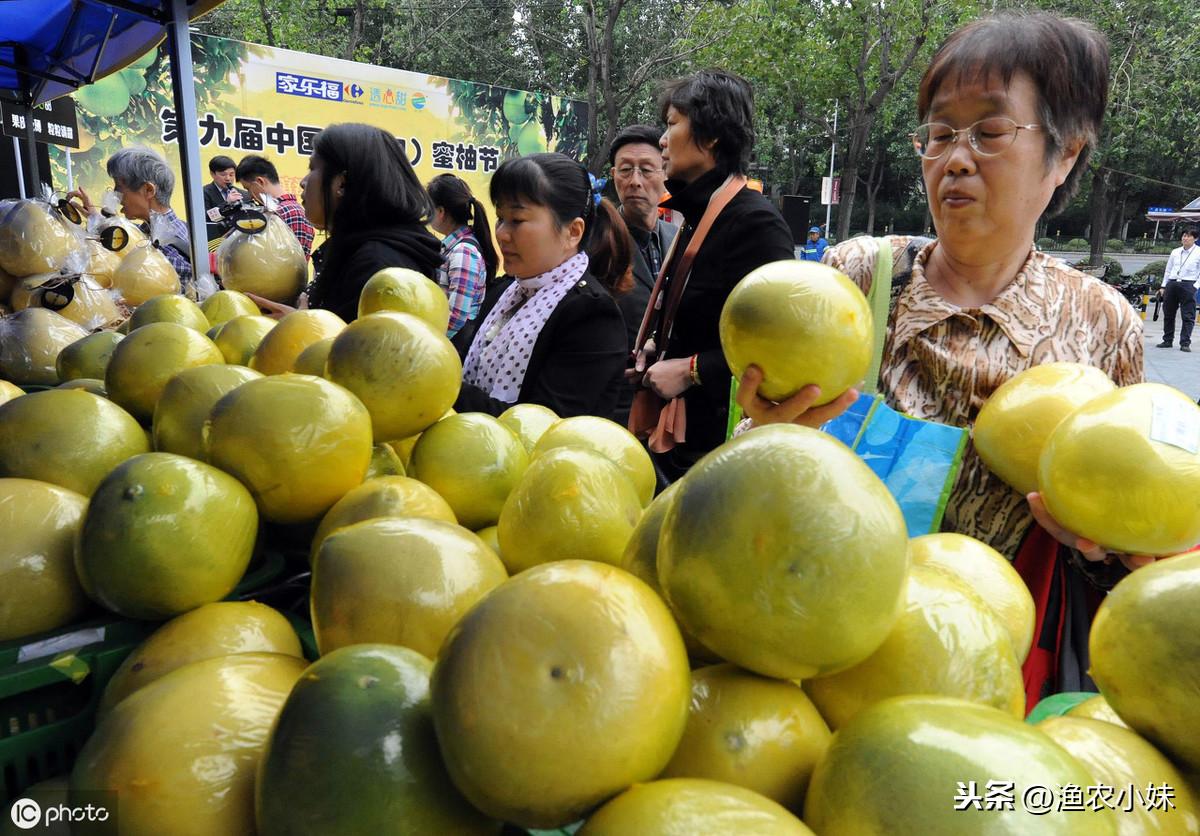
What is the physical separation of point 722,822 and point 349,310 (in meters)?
3.02

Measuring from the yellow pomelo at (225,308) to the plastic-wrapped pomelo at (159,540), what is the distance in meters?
1.59

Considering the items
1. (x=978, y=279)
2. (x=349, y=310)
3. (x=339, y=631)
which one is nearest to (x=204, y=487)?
(x=339, y=631)

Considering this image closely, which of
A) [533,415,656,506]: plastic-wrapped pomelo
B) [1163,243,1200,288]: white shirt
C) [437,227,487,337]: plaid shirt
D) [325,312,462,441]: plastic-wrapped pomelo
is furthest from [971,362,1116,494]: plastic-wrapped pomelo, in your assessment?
[1163,243,1200,288]: white shirt

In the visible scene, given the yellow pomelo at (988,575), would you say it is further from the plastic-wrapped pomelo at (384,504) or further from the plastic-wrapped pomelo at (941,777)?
the plastic-wrapped pomelo at (384,504)

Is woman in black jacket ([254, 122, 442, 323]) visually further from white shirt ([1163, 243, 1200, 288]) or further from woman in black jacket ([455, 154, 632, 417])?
white shirt ([1163, 243, 1200, 288])

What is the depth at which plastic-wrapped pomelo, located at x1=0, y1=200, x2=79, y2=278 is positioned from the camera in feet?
11.2

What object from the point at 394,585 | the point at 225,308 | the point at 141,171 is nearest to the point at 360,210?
the point at 225,308

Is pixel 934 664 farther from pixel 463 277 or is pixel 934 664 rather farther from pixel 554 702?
pixel 463 277

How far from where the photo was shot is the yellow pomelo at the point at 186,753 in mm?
803

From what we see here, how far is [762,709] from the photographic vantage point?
80 cm

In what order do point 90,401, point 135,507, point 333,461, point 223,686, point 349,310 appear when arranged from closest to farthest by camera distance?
point 223,686 < point 135,507 < point 333,461 < point 90,401 < point 349,310

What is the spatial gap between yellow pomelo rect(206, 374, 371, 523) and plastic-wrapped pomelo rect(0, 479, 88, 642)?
26cm

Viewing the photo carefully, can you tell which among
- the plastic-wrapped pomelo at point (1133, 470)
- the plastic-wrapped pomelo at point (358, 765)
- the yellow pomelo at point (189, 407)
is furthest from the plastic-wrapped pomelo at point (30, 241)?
the plastic-wrapped pomelo at point (1133, 470)

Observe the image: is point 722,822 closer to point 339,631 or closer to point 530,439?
point 339,631
